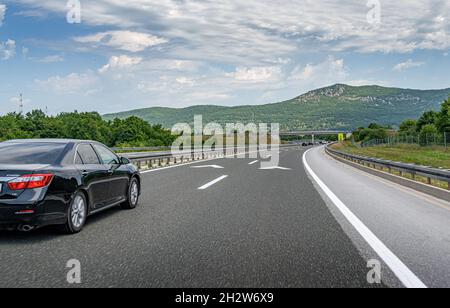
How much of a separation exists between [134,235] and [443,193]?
7553 millimetres

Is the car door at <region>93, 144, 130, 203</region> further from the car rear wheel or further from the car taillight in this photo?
the car taillight

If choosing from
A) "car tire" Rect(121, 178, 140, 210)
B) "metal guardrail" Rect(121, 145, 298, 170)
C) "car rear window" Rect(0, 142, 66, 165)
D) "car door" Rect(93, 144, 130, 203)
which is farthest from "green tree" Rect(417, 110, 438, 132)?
"car rear window" Rect(0, 142, 66, 165)

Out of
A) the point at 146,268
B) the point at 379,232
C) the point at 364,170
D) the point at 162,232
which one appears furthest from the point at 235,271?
the point at 364,170

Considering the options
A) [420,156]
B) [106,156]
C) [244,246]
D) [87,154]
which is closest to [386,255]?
[244,246]

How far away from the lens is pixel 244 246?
6309 mm

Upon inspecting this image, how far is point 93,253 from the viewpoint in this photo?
5.93m

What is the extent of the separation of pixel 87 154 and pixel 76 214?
1.33m

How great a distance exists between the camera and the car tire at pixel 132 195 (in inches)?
379

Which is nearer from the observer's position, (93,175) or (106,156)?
(93,175)

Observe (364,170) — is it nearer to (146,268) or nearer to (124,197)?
(124,197)

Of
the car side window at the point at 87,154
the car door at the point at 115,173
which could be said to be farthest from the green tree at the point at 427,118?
the car side window at the point at 87,154

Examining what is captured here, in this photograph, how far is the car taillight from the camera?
6.43 metres

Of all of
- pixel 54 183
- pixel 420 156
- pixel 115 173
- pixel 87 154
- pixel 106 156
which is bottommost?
pixel 420 156

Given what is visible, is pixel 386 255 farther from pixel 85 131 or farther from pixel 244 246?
pixel 85 131
